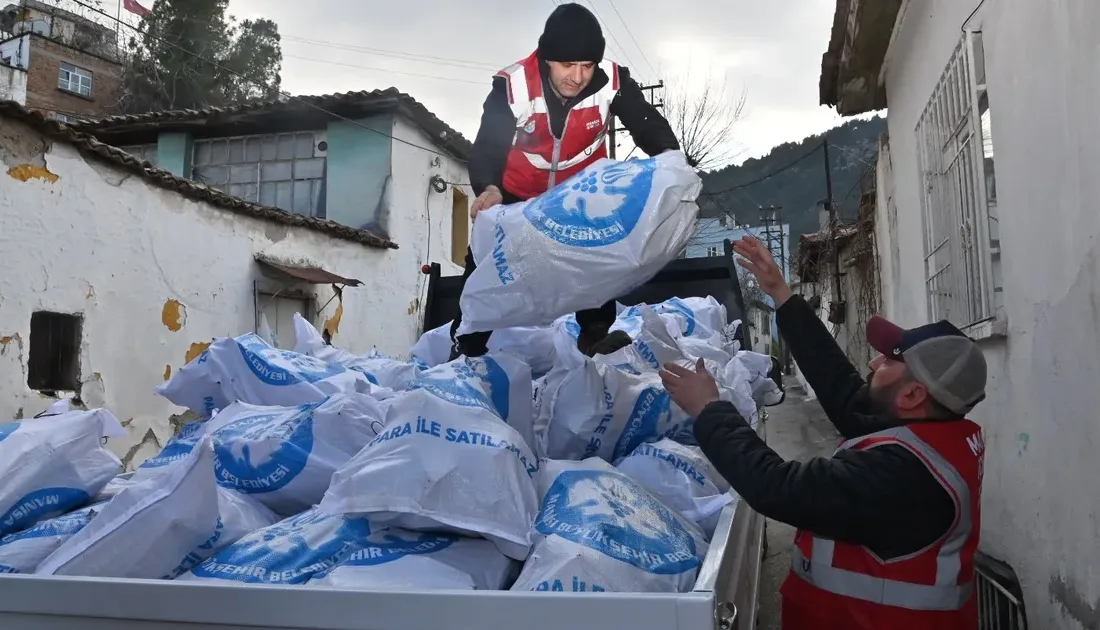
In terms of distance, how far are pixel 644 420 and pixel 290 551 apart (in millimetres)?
1086

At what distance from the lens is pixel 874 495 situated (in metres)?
1.54

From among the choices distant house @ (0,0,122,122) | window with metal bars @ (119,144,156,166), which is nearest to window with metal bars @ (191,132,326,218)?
window with metal bars @ (119,144,156,166)

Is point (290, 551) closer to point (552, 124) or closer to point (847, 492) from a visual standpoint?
point (847, 492)

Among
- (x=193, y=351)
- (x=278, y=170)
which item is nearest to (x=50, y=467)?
(x=193, y=351)

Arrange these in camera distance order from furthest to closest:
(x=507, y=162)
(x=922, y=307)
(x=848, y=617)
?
(x=922, y=307) → (x=507, y=162) → (x=848, y=617)

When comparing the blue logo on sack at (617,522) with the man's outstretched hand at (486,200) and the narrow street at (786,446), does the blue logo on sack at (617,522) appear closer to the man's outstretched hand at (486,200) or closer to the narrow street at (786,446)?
the man's outstretched hand at (486,200)

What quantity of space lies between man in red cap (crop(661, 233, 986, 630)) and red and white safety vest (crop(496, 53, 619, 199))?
1.00 m

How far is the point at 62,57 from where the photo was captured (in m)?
27.2

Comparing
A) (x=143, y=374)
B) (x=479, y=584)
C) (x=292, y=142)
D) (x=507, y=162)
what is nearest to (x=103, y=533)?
(x=479, y=584)

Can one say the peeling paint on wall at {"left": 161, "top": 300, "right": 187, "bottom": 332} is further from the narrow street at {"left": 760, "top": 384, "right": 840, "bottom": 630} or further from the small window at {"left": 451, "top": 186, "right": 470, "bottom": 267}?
the small window at {"left": 451, "top": 186, "right": 470, "bottom": 267}

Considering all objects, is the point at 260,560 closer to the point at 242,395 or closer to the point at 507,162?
the point at 242,395

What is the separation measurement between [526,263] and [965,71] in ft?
9.21

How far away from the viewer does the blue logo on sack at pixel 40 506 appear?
71.6 inches

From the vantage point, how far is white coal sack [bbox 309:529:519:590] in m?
1.32
